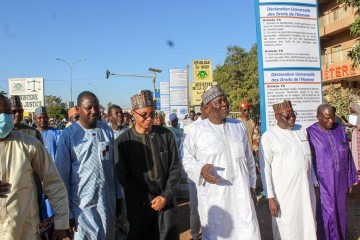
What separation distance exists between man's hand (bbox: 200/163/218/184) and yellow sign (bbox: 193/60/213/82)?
1362 centimetres

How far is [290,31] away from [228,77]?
3244 cm

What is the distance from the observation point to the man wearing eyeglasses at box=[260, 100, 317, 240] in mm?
4453

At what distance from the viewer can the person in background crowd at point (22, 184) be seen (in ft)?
8.61

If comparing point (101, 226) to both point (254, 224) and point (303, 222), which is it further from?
point (303, 222)

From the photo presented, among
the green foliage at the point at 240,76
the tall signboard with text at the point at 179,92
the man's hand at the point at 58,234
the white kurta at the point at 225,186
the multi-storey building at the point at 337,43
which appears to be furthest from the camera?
the green foliage at the point at 240,76

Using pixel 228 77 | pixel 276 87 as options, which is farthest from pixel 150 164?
pixel 228 77

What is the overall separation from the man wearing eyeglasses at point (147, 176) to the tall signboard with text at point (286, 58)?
2.94 metres

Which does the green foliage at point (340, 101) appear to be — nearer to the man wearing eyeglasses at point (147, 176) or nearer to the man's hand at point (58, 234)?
the man wearing eyeglasses at point (147, 176)

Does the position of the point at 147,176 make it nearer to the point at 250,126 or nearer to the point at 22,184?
the point at 22,184

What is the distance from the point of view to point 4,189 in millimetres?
2598

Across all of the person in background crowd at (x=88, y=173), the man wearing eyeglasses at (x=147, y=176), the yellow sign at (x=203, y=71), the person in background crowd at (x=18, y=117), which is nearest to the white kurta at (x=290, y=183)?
the man wearing eyeglasses at (x=147, y=176)

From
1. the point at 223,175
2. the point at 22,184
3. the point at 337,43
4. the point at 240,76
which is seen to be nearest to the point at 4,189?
the point at 22,184

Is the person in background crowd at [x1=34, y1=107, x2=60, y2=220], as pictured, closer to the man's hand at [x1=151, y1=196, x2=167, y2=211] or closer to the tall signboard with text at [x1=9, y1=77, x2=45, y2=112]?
the man's hand at [x1=151, y1=196, x2=167, y2=211]

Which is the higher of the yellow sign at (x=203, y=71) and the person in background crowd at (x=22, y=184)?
the yellow sign at (x=203, y=71)
